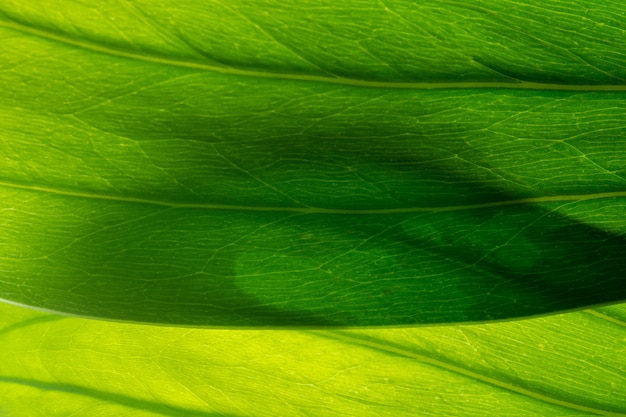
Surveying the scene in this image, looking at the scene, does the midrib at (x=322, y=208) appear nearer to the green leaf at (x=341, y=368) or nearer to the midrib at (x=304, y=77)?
the midrib at (x=304, y=77)

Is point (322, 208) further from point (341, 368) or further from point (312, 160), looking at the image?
point (341, 368)

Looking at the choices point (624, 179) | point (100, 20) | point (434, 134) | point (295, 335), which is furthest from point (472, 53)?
point (295, 335)

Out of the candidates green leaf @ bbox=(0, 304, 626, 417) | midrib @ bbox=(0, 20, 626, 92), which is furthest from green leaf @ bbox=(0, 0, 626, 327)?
green leaf @ bbox=(0, 304, 626, 417)

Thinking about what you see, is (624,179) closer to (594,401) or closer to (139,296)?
(594,401)

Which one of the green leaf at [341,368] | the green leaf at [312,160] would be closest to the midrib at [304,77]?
the green leaf at [312,160]

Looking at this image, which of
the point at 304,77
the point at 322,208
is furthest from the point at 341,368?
the point at 304,77

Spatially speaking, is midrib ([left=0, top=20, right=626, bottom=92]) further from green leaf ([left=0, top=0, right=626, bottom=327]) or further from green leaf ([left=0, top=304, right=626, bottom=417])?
green leaf ([left=0, top=304, right=626, bottom=417])

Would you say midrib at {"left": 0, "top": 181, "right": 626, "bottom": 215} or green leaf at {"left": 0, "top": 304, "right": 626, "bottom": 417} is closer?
midrib at {"left": 0, "top": 181, "right": 626, "bottom": 215}
